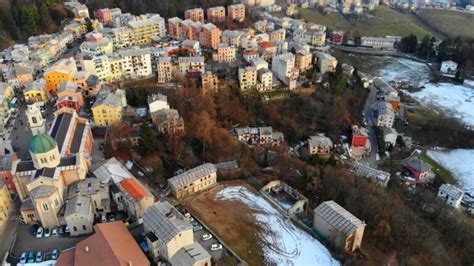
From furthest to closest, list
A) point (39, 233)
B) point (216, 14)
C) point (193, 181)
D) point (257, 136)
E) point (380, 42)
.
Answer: point (380, 42) < point (216, 14) < point (257, 136) < point (193, 181) < point (39, 233)

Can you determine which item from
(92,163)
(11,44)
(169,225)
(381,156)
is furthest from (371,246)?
(11,44)

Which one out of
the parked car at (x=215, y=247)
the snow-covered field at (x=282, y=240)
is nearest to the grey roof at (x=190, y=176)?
the snow-covered field at (x=282, y=240)

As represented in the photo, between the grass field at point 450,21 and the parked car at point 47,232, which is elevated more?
the grass field at point 450,21

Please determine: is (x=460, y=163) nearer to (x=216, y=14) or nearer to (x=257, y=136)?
(x=257, y=136)

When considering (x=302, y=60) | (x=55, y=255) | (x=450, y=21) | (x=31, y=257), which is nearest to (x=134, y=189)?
(x=55, y=255)

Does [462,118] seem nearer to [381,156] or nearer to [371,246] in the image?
[381,156]

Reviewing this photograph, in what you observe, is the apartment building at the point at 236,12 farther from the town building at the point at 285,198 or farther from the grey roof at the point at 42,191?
the grey roof at the point at 42,191

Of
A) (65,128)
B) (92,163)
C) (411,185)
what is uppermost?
(65,128)
